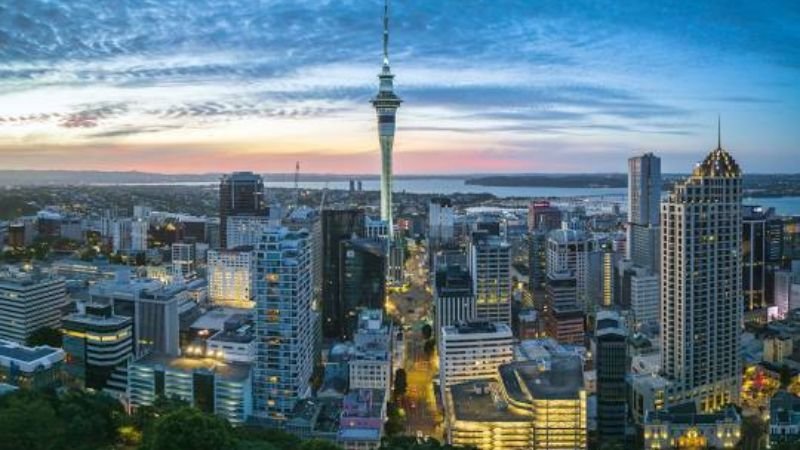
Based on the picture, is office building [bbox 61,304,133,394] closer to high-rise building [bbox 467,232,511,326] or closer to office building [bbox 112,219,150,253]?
high-rise building [bbox 467,232,511,326]

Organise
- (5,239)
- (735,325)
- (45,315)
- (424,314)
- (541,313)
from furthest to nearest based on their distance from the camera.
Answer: (5,239) → (424,314) → (541,313) → (45,315) → (735,325)

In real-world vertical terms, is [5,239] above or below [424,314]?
above

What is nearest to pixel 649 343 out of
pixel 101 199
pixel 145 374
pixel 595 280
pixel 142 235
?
pixel 595 280

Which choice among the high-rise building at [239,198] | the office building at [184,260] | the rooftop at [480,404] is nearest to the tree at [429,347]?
the rooftop at [480,404]

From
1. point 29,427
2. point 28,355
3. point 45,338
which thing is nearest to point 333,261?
point 45,338

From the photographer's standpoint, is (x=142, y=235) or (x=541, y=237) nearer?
(x=541, y=237)

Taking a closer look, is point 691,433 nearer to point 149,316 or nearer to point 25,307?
point 149,316

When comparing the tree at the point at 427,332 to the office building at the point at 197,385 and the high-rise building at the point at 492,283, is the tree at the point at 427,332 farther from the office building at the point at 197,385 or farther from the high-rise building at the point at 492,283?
the office building at the point at 197,385

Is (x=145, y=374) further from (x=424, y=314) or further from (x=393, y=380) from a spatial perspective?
(x=424, y=314)
